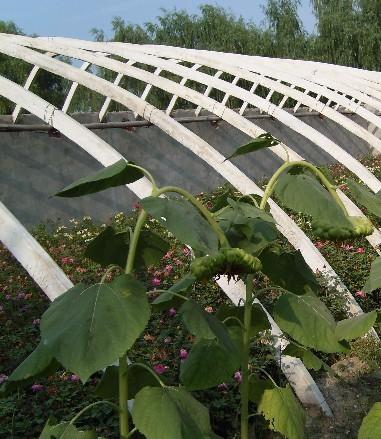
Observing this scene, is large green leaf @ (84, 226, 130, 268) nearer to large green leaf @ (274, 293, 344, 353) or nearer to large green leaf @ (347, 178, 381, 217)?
large green leaf @ (274, 293, 344, 353)

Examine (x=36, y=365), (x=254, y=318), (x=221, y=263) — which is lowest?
(x=254, y=318)

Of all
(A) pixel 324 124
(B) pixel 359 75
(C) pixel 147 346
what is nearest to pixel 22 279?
(C) pixel 147 346

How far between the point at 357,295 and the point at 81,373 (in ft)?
14.2

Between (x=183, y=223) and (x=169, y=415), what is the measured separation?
43 cm

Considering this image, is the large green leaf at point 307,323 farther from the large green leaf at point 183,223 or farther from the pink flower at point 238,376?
the pink flower at point 238,376

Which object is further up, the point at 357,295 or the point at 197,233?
the point at 197,233

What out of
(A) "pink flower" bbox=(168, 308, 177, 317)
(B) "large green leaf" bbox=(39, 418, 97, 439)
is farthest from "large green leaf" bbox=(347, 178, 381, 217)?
(A) "pink flower" bbox=(168, 308, 177, 317)

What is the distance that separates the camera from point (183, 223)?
107 centimetres

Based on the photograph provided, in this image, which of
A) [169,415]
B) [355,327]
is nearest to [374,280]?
[355,327]

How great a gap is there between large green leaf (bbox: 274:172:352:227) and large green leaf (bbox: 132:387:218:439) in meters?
0.49

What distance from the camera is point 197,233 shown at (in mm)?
1060

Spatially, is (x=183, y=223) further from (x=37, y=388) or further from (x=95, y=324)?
(x=37, y=388)

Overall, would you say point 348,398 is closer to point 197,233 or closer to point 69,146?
point 197,233

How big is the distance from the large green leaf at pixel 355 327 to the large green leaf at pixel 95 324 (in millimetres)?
673
